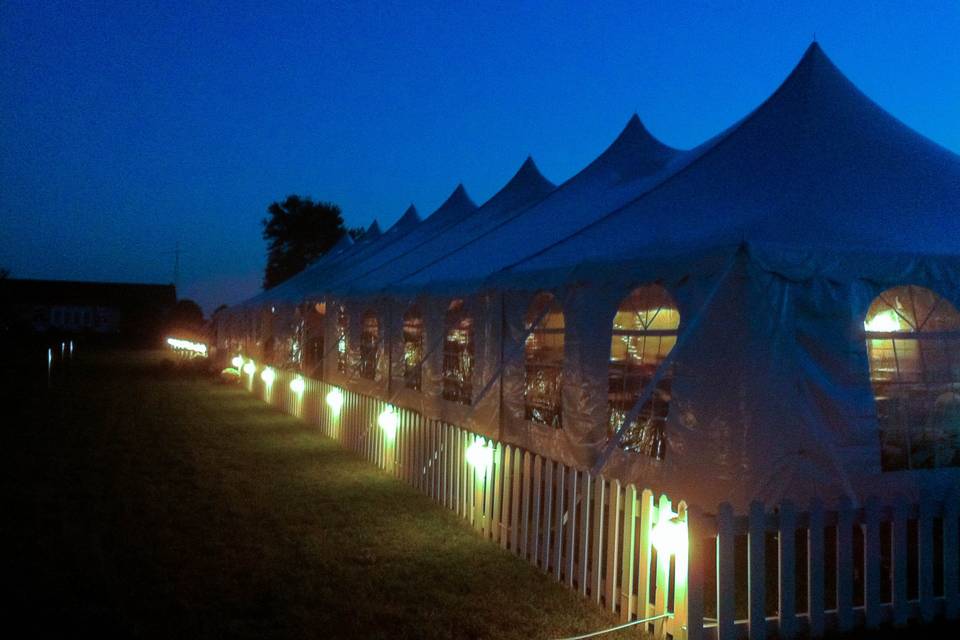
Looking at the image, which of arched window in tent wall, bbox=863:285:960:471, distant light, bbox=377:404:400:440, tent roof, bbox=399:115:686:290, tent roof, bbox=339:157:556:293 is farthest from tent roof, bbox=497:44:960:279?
tent roof, bbox=339:157:556:293

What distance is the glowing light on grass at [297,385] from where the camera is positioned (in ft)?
44.4

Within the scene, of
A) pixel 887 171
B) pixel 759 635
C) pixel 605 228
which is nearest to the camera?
pixel 759 635

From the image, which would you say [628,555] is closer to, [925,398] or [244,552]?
[925,398]

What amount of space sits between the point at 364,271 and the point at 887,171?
9744 mm

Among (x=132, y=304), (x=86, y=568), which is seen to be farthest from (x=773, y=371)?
(x=132, y=304)

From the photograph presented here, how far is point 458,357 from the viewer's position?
32.4 feet

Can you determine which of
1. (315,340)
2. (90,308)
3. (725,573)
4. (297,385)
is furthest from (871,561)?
(90,308)

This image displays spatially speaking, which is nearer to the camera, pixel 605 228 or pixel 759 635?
pixel 759 635

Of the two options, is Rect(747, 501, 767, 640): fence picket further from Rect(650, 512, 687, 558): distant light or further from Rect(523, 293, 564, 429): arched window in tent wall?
Rect(523, 293, 564, 429): arched window in tent wall

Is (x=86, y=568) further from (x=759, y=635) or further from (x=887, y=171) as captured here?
(x=887, y=171)

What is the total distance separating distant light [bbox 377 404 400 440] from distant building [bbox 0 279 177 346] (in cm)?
4856

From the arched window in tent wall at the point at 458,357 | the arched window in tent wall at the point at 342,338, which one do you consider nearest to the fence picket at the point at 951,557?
the arched window in tent wall at the point at 458,357

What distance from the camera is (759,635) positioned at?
12.9 feet

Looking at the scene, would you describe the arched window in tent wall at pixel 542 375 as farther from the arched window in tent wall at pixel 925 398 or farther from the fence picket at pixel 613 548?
the fence picket at pixel 613 548
